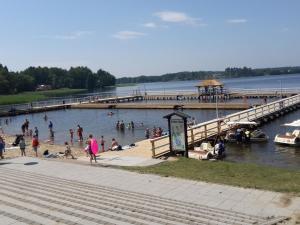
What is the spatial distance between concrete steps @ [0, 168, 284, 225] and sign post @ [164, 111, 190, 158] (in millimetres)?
7483

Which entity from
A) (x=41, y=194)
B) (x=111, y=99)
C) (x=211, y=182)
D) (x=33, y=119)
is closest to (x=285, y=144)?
(x=211, y=182)

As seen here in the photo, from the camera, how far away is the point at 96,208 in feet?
38.7

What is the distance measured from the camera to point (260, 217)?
10.5 metres

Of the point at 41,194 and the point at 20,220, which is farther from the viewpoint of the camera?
the point at 41,194

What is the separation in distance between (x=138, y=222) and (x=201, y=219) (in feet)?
5.08

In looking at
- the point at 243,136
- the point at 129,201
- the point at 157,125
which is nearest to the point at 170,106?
the point at 157,125

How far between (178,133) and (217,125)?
33.0 ft

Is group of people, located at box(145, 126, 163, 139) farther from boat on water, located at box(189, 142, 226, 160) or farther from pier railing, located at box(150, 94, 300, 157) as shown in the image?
boat on water, located at box(189, 142, 226, 160)

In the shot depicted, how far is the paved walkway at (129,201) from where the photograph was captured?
10.8 m

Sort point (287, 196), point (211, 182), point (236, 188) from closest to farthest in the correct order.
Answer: point (287, 196), point (236, 188), point (211, 182)

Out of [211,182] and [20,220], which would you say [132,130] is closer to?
[211,182]

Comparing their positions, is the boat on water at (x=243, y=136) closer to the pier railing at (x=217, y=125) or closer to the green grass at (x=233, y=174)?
the pier railing at (x=217, y=125)

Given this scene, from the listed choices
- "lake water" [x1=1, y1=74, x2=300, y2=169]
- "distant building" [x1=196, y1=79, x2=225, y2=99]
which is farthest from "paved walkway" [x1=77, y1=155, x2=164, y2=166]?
"distant building" [x1=196, y1=79, x2=225, y2=99]

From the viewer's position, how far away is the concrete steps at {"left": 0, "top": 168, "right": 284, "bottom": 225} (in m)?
10.6
